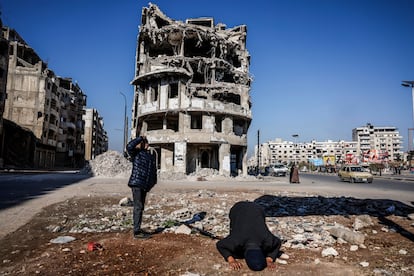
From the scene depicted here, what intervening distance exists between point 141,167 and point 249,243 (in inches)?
100

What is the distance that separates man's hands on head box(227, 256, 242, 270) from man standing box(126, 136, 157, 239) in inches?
74.6

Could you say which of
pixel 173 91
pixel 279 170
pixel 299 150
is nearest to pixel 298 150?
pixel 299 150

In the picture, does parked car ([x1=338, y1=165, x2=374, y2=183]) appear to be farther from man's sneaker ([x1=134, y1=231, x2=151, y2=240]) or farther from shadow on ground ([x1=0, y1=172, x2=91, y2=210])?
man's sneaker ([x1=134, y1=231, x2=151, y2=240])

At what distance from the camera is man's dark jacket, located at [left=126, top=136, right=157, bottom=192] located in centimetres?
492

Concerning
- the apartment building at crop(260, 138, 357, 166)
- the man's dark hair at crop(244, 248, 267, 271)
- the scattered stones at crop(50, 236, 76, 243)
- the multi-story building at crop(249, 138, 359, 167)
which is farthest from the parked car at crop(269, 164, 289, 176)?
the apartment building at crop(260, 138, 357, 166)

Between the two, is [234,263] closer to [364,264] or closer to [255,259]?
[255,259]

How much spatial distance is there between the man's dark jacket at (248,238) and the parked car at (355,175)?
24.2m

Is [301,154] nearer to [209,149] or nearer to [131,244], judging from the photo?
[209,149]

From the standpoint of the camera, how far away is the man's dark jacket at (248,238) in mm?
3574

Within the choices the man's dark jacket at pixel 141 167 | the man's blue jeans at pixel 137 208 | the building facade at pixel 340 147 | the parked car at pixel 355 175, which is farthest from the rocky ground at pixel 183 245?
the building facade at pixel 340 147

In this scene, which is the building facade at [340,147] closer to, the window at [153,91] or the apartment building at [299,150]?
the apartment building at [299,150]

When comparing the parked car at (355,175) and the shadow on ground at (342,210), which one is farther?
the parked car at (355,175)

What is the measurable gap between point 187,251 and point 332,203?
7.36 metres

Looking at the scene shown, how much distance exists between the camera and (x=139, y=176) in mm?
4938
